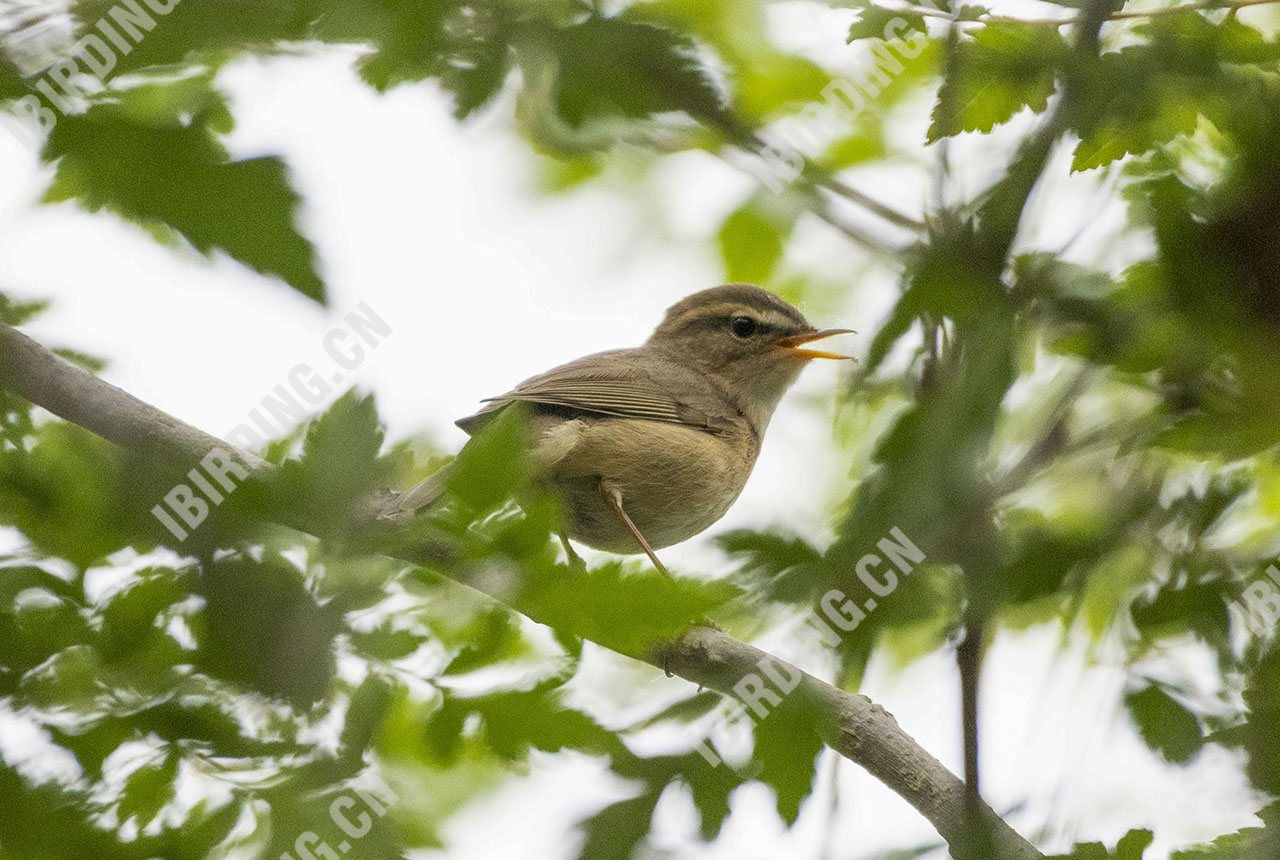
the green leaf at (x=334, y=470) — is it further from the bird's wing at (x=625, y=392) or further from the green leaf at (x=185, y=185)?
the bird's wing at (x=625, y=392)

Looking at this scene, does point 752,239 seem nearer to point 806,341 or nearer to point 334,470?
point 806,341

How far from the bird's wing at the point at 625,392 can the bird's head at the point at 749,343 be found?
0.31 meters

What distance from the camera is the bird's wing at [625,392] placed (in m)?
5.11

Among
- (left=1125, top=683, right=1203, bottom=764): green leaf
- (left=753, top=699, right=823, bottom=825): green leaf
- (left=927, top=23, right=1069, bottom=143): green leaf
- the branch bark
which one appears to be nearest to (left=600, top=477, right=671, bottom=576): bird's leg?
the branch bark

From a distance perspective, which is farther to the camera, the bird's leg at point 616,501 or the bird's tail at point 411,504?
the bird's leg at point 616,501

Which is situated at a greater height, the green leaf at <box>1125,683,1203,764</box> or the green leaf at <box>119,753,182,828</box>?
the green leaf at <box>119,753,182,828</box>

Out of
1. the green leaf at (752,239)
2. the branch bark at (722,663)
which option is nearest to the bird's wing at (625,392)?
the green leaf at (752,239)

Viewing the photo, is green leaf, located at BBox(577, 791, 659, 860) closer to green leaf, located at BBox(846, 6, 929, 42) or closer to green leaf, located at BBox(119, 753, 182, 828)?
green leaf, located at BBox(119, 753, 182, 828)

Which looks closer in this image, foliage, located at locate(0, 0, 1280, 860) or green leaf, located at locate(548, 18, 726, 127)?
foliage, located at locate(0, 0, 1280, 860)

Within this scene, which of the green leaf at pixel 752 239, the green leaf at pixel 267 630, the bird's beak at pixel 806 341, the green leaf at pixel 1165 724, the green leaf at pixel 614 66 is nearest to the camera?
the green leaf at pixel 267 630

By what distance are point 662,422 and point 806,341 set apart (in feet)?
3.64

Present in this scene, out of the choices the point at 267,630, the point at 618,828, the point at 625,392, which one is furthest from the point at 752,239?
the point at 267,630

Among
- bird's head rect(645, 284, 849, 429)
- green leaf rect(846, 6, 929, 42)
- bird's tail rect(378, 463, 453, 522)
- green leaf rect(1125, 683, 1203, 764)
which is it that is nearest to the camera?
bird's tail rect(378, 463, 453, 522)

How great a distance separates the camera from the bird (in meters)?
5.10
